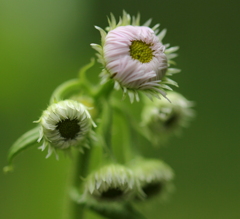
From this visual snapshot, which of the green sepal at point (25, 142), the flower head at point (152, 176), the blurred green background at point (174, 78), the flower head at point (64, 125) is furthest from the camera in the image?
the blurred green background at point (174, 78)

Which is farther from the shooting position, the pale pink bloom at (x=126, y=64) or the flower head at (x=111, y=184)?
the flower head at (x=111, y=184)

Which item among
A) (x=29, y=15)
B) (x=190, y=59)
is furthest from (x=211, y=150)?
(x=29, y=15)

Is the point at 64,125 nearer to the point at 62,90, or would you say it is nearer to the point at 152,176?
the point at 62,90

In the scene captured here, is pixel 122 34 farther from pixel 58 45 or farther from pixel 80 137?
pixel 58 45

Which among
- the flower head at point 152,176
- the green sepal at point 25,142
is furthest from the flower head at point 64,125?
the flower head at point 152,176

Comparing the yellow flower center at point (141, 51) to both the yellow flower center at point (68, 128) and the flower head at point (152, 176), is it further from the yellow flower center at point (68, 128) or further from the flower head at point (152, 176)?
the flower head at point (152, 176)

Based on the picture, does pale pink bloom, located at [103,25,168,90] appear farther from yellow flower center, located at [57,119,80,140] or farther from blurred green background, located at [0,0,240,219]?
blurred green background, located at [0,0,240,219]

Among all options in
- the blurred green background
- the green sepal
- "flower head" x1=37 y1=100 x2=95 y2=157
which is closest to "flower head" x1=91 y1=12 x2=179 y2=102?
"flower head" x1=37 y1=100 x2=95 y2=157

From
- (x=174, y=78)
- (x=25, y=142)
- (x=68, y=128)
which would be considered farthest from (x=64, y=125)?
(x=174, y=78)
